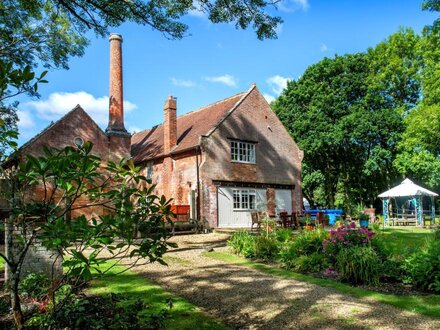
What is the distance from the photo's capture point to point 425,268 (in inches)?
304

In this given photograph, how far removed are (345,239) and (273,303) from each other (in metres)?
3.63

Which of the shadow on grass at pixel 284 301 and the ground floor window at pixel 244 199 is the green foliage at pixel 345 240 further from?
the ground floor window at pixel 244 199

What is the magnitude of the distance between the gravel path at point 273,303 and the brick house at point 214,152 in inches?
583

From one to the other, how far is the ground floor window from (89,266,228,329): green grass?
1627cm

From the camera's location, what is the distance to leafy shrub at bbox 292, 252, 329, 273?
981 cm

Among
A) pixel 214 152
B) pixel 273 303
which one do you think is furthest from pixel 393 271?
pixel 214 152

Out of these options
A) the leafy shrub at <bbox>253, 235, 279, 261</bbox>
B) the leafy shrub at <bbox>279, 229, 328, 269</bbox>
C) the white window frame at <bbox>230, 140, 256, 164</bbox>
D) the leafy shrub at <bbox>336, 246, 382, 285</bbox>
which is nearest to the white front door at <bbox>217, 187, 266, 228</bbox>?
the white window frame at <bbox>230, 140, 256, 164</bbox>

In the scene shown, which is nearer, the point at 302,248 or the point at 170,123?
the point at 302,248

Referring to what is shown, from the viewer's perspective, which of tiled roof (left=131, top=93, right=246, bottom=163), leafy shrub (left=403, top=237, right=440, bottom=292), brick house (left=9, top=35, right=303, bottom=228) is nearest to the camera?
leafy shrub (left=403, top=237, right=440, bottom=292)

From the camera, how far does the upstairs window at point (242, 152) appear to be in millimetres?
26719

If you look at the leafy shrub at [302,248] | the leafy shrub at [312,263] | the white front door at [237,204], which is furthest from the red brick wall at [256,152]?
the leafy shrub at [312,263]

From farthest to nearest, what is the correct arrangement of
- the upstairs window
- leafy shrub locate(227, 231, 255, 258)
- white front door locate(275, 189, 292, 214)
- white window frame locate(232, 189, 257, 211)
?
white front door locate(275, 189, 292, 214) → the upstairs window → white window frame locate(232, 189, 257, 211) → leafy shrub locate(227, 231, 255, 258)

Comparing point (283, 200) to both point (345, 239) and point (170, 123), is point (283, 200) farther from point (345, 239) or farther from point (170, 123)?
point (345, 239)

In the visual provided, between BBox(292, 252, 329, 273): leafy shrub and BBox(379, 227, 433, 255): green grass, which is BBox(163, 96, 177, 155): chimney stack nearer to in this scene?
BBox(379, 227, 433, 255): green grass
